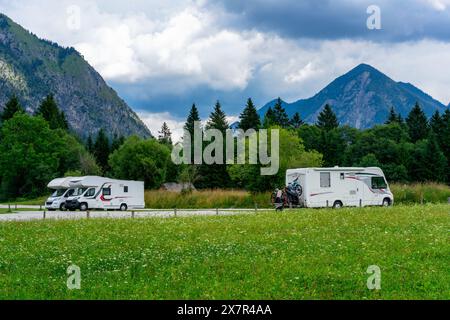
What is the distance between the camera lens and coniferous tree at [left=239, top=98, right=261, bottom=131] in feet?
357

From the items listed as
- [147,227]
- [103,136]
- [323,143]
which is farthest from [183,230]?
[103,136]

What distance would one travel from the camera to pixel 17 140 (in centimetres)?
9531

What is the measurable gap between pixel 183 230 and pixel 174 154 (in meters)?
83.3

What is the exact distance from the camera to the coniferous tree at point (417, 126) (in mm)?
117250

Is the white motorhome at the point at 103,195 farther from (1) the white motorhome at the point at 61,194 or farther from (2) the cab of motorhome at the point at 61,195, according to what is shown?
(2) the cab of motorhome at the point at 61,195

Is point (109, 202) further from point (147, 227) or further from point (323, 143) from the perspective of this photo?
point (323, 143)

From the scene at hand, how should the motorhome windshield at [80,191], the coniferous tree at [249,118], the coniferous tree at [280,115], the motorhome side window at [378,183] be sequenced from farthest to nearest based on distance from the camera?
the coniferous tree at [280,115] < the coniferous tree at [249,118] < the motorhome windshield at [80,191] < the motorhome side window at [378,183]

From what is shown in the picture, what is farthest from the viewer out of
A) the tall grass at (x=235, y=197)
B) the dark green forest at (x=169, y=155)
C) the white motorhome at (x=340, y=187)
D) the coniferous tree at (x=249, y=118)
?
the coniferous tree at (x=249, y=118)

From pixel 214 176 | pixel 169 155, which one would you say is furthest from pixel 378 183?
pixel 169 155

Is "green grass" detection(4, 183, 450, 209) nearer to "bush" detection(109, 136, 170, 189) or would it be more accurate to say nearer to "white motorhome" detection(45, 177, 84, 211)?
"white motorhome" detection(45, 177, 84, 211)

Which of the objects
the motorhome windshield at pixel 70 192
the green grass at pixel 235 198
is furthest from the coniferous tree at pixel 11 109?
the motorhome windshield at pixel 70 192

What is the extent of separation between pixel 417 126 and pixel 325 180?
8078cm

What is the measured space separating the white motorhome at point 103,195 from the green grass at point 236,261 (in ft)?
100

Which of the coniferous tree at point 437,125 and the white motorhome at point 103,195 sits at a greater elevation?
the coniferous tree at point 437,125
